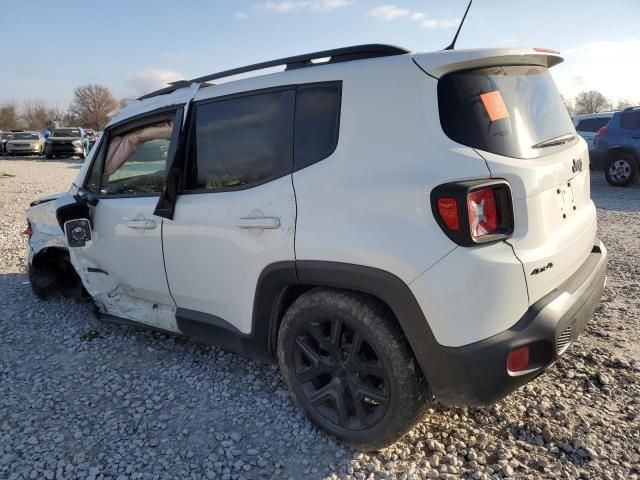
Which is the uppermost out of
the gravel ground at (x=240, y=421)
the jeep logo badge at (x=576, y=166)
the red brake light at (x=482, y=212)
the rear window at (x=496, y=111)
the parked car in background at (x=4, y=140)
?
the parked car in background at (x=4, y=140)

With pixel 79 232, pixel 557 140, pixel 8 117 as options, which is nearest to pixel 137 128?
pixel 79 232

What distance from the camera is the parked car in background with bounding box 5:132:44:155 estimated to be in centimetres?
2862

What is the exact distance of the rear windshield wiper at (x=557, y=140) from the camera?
2.31 metres

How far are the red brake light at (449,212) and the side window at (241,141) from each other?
2.79 ft

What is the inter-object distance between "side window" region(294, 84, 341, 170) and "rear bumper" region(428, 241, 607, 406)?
1.09 metres

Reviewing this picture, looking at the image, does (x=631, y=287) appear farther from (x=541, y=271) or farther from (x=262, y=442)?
(x=262, y=442)

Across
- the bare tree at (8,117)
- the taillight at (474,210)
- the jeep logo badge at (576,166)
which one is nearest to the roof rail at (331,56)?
the taillight at (474,210)

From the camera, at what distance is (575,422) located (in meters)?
2.57

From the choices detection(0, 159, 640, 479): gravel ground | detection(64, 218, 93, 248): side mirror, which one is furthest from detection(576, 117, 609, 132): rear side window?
detection(64, 218, 93, 248): side mirror

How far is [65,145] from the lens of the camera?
25969 millimetres

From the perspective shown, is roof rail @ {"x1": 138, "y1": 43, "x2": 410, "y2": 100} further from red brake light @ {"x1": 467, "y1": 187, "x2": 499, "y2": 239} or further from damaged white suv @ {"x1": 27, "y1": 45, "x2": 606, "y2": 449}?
red brake light @ {"x1": 467, "y1": 187, "x2": 499, "y2": 239}

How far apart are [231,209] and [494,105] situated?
1429 mm

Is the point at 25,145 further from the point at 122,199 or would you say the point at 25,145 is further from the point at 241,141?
the point at 241,141

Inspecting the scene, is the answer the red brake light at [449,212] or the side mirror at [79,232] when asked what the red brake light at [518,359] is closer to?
the red brake light at [449,212]
